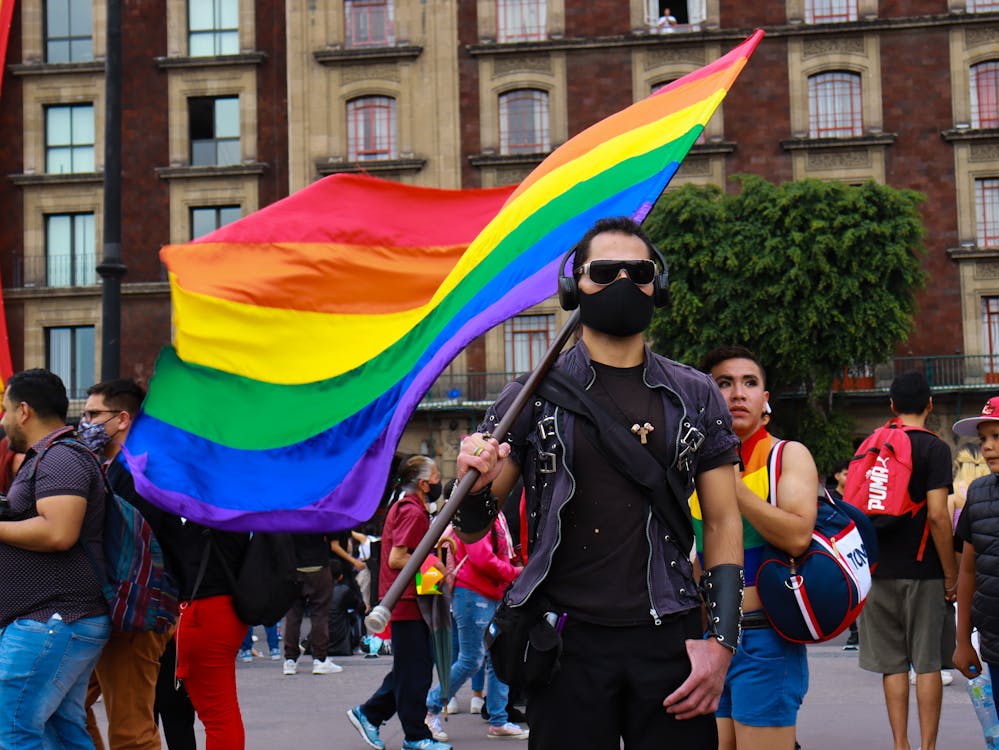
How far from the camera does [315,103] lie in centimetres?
3700

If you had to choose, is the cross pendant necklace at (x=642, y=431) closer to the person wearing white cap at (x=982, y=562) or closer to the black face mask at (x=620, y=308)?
the black face mask at (x=620, y=308)

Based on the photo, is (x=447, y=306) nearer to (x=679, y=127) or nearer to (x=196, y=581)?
(x=679, y=127)

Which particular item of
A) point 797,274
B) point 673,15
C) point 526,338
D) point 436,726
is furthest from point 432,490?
point 673,15

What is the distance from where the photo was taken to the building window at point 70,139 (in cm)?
3819

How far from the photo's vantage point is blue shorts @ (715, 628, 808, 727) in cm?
475

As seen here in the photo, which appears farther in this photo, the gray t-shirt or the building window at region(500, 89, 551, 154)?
the building window at region(500, 89, 551, 154)

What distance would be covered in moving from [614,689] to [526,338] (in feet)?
111

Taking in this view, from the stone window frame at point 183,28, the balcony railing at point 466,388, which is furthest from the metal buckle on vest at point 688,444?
the stone window frame at point 183,28

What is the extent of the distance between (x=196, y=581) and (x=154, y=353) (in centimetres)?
3314

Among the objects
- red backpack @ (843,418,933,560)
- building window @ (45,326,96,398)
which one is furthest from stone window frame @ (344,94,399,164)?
red backpack @ (843,418,933,560)

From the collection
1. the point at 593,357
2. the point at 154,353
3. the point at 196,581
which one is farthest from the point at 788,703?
the point at 154,353

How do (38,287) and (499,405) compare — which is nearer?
(499,405)

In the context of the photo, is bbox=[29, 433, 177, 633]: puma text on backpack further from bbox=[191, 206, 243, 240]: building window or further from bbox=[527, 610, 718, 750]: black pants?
bbox=[191, 206, 243, 240]: building window

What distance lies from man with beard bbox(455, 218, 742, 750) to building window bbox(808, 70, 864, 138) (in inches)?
1357
